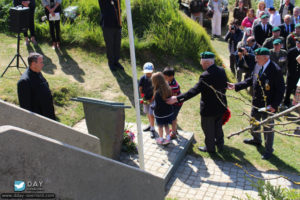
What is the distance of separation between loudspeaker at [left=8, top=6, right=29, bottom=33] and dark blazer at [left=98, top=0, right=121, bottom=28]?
1.74m

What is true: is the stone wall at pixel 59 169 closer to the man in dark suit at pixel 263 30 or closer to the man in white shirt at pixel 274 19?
the man in dark suit at pixel 263 30

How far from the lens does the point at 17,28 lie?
7.92 metres

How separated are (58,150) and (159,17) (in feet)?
26.4

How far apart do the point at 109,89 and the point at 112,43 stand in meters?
1.23

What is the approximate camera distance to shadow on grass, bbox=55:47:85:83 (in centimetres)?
863

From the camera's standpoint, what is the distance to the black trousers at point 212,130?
619 cm

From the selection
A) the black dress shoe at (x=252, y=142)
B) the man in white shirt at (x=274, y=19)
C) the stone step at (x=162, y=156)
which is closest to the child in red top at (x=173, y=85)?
the stone step at (x=162, y=156)

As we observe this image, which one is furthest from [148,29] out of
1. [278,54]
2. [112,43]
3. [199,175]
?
[199,175]

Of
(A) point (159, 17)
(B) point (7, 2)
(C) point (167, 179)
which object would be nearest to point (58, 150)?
(C) point (167, 179)

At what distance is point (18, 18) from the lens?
7812 mm

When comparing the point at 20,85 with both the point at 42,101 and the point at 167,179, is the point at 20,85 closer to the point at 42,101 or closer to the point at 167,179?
the point at 42,101

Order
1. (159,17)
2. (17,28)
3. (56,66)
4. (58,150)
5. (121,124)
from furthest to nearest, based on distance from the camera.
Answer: (159,17), (56,66), (17,28), (121,124), (58,150)

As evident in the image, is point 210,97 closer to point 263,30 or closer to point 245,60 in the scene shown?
point 245,60

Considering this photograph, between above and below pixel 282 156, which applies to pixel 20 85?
above
